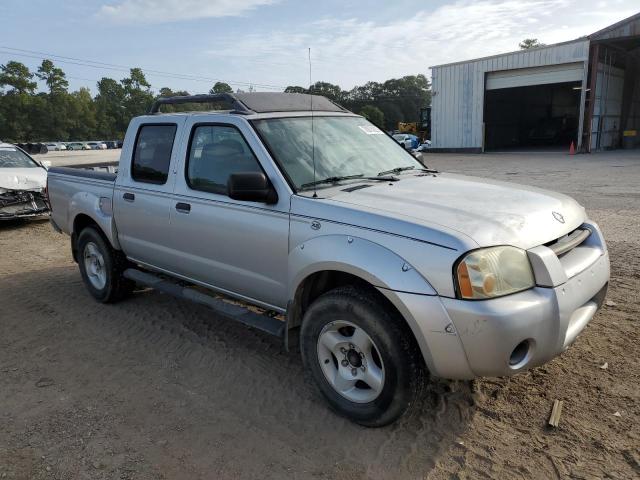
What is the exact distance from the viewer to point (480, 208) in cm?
308

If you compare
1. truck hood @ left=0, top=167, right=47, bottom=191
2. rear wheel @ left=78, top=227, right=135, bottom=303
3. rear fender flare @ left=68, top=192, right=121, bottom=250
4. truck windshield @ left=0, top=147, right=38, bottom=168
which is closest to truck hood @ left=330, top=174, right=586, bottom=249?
rear fender flare @ left=68, top=192, right=121, bottom=250

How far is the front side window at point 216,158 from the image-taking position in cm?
377

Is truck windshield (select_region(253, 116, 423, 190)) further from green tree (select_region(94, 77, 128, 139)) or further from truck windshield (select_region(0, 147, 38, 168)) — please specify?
green tree (select_region(94, 77, 128, 139))

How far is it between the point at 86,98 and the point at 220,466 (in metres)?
92.0

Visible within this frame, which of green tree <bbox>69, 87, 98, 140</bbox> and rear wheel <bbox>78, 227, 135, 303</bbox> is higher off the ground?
green tree <bbox>69, 87, 98, 140</bbox>

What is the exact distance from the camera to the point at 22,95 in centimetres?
7144

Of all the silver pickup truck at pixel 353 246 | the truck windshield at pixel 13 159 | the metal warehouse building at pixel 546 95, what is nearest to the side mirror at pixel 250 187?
the silver pickup truck at pixel 353 246

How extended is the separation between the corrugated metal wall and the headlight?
93.0 feet

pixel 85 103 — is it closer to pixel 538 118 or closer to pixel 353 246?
pixel 538 118

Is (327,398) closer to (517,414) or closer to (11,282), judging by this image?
(517,414)

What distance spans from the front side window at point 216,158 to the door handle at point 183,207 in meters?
0.15

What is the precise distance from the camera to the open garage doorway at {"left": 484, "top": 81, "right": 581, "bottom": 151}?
3647cm

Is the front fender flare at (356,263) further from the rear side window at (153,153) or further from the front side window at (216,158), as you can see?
the rear side window at (153,153)

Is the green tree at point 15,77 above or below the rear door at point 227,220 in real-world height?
above
